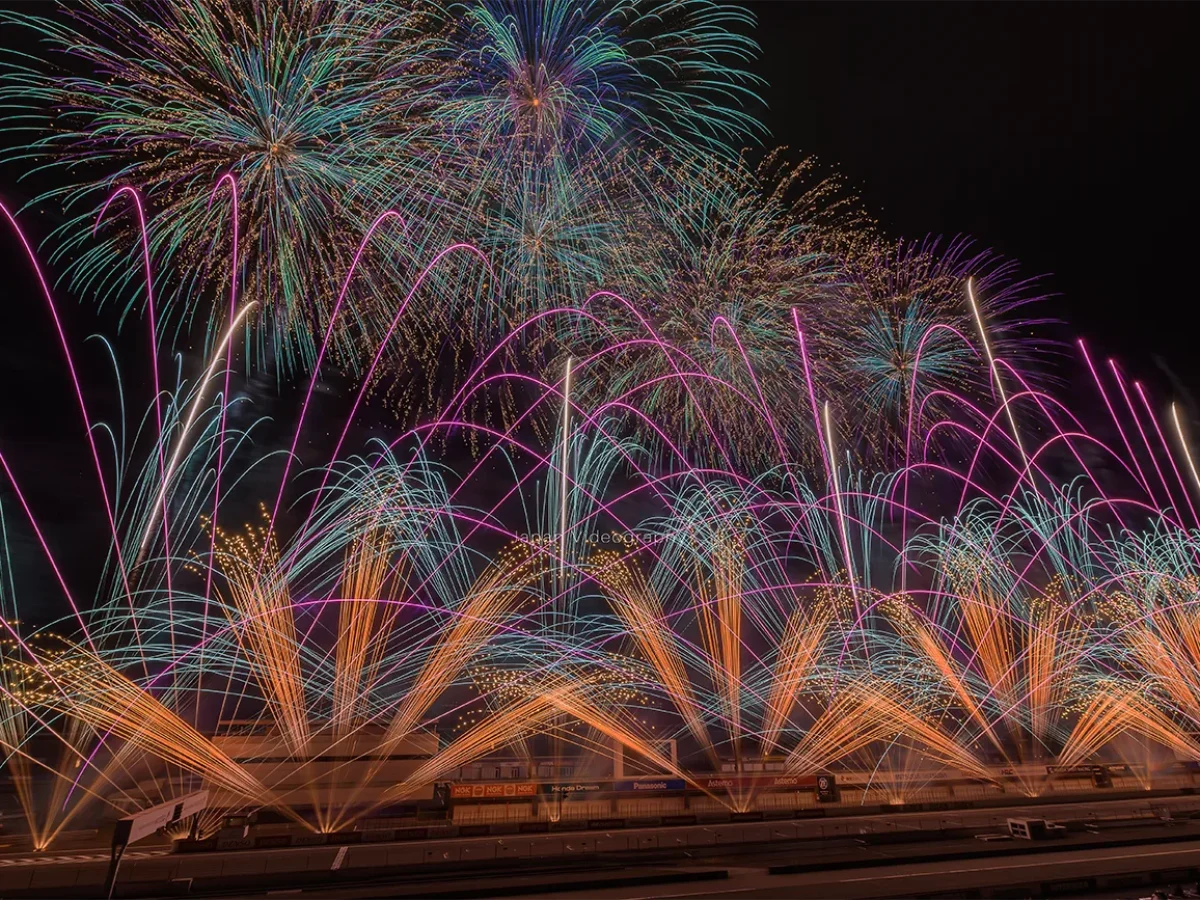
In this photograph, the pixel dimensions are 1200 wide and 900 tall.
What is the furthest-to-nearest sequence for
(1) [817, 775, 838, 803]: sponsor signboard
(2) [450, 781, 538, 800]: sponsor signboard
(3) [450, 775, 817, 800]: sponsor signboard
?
(1) [817, 775, 838, 803]: sponsor signboard < (3) [450, 775, 817, 800]: sponsor signboard < (2) [450, 781, 538, 800]: sponsor signboard

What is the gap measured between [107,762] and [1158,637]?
5464cm

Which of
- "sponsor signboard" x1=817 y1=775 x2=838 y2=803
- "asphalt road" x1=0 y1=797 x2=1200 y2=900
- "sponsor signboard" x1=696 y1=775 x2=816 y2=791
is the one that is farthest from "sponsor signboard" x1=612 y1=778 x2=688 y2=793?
"sponsor signboard" x1=817 y1=775 x2=838 y2=803

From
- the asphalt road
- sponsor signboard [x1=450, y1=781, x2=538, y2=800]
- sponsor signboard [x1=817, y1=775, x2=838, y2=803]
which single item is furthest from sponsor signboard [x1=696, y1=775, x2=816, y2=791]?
sponsor signboard [x1=450, y1=781, x2=538, y2=800]

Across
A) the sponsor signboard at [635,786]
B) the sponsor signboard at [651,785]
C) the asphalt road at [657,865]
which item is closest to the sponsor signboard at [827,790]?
the sponsor signboard at [635,786]

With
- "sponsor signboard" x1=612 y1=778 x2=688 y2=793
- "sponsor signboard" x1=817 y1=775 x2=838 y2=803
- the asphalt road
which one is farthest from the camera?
"sponsor signboard" x1=817 y1=775 x2=838 y2=803

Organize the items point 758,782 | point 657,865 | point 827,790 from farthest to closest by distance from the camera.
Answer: point 758,782 < point 827,790 < point 657,865

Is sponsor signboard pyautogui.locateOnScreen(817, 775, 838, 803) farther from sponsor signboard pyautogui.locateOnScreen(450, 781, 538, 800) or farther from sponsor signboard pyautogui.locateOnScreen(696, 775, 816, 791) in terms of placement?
sponsor signboard pyautogui.locateOnScreen(450, 781, 538, 800)

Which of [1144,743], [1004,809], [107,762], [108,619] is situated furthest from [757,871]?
[1144,743]

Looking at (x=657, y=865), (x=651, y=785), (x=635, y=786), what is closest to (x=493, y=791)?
(x=635, y=786)

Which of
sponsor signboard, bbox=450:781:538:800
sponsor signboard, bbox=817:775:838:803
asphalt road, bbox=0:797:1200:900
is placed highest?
sponsor signboard, bbox=450:781:538:800

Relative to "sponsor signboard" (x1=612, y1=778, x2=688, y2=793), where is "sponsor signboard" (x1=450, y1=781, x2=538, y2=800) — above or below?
above

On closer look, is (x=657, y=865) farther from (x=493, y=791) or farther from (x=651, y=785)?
(x=493, y=791)

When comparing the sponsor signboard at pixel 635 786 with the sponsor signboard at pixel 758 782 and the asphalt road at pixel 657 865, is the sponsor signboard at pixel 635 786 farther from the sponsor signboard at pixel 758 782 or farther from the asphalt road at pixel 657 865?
the asphalt road at pixel 657 865

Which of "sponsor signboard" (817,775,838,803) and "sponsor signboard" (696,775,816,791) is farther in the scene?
"sponsor signboard" (817,775,838,803)
